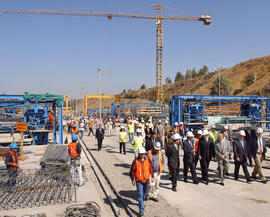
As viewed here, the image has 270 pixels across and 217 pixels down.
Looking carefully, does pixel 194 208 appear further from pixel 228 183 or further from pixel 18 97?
pixel 18 97

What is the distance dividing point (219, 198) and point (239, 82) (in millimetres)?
77831

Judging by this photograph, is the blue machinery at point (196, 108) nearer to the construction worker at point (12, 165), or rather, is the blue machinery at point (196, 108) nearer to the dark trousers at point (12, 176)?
the construction worker at point (12, 165)

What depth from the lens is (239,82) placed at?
7862 centimetres

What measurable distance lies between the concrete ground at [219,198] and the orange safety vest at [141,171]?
4.13 ft

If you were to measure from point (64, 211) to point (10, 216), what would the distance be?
1.16 meters

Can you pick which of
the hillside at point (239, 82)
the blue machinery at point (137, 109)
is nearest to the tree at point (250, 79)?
the hillside at point (239, 82)

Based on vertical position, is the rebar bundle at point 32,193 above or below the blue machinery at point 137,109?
below

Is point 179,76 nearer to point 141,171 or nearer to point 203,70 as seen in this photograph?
point 203,70

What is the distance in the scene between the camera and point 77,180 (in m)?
8.45

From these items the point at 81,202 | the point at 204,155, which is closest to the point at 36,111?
the point at 81,202

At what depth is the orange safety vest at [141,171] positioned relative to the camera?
5.89 meters

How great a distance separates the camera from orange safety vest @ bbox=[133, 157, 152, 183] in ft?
19.3

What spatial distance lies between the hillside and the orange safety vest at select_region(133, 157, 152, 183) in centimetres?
5365

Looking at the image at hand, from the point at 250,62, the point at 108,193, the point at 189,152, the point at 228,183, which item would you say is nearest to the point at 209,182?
the point at 228,183
